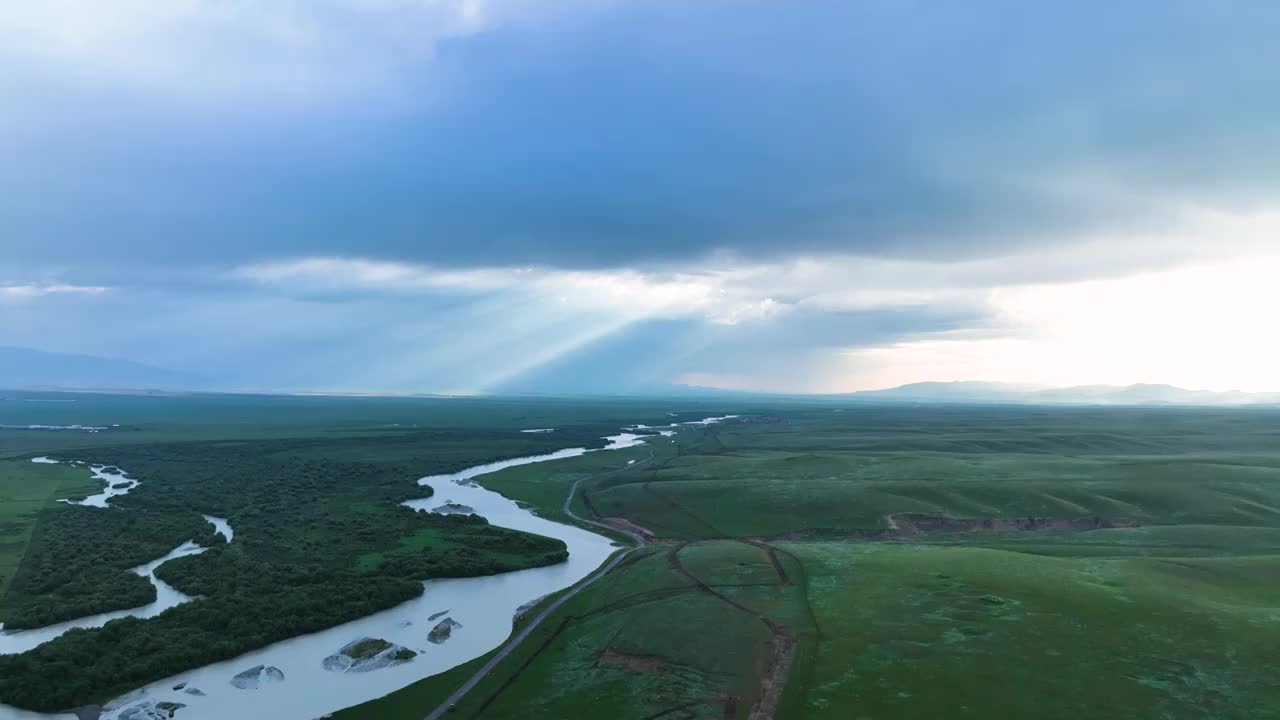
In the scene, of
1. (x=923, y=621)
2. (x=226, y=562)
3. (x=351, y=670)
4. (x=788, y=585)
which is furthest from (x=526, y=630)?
(x=226, y=562)

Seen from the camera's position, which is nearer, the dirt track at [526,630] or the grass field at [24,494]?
the dirt track at [526,630]

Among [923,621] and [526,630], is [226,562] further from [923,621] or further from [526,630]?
[923,621]

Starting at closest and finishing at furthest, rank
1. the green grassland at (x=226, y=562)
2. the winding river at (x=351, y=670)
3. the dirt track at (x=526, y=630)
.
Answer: the dirt track at (x=526, y=630) < the winding river at (x=351, y=670) < the green grassland at (x=226, y=562)

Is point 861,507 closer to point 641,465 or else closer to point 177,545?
point 641,465

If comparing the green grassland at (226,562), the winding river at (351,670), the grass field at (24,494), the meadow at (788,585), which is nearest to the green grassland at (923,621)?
the meadow at (788,585)

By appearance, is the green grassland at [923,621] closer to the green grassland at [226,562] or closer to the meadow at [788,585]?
the meadow at [788,585]
